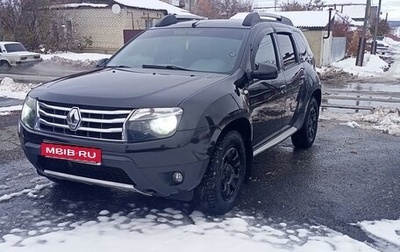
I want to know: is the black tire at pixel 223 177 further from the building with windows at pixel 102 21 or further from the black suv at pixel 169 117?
the building with windows at pixel 102 21

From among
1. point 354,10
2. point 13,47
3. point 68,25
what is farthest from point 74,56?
point 354,10

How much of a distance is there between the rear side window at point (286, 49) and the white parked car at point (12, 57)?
19171 millimetres

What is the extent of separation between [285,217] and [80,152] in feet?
6.49

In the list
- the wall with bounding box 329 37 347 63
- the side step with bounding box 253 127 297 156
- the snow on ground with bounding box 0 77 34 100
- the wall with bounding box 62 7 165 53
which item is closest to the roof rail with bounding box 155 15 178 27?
the side step with bounding box 253 127 297 156

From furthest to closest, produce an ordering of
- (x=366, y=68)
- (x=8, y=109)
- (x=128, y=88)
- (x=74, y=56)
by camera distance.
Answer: (x=74, y=56) < (x=366, y=68) < (x=8, y=109) < (x=128, y=88)

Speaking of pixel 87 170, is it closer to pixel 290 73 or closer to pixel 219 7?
pixel 290 73

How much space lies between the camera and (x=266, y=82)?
480 centimetres

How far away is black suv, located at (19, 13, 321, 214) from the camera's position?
348 centimetres

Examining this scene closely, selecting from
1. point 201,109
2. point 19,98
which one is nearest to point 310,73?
point 201,109

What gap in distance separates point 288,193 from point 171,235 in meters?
1.70

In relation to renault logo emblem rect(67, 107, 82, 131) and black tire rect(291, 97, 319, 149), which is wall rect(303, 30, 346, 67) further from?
renault logo emblem rect(67, 107, 82, 131)

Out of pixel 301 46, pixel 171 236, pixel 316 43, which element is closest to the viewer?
pixel 171 236

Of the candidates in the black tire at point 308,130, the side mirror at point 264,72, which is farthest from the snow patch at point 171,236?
the black tire at point 308,130

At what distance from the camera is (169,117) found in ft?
11.5
